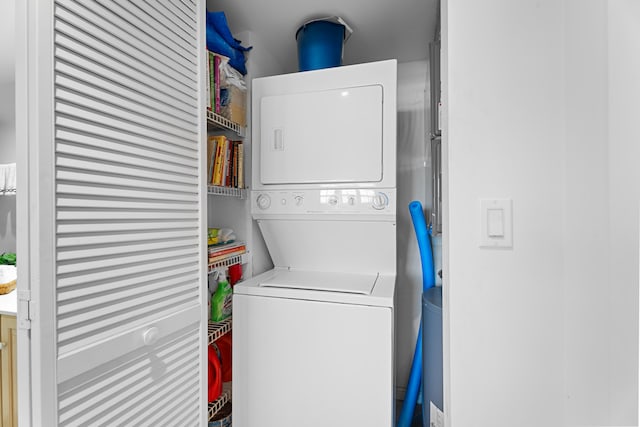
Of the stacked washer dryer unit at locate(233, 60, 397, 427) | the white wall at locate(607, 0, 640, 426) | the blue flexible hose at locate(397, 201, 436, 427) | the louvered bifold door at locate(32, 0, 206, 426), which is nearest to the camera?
the white wall at locate(607, 0, 640, 426)

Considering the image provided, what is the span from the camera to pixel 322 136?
189cm

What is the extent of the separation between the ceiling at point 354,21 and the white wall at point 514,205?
107 cm

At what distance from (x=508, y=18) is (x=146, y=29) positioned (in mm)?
1294

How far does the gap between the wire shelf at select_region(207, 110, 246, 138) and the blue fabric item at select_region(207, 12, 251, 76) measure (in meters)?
0.38

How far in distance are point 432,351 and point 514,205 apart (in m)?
1.13

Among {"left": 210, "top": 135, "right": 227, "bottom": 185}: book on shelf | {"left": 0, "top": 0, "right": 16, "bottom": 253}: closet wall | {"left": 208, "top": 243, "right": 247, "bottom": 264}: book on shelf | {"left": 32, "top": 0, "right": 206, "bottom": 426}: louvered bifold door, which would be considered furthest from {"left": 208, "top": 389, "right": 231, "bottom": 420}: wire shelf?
{"left": 0, "top": 0, "right": 16, "bottom": 253}: closet wall

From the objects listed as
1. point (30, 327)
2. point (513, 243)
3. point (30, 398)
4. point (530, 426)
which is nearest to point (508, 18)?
point (513, 243)

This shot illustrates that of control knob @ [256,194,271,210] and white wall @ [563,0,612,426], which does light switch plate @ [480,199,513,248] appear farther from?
control knob @ [256,194,271,210]

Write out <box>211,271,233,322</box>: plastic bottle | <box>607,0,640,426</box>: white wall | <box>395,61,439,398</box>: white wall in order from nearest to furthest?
<box>607,0,640,426</box>: white wall, <box>211,271,233,322</box>: plastic bottle, <box>395,61,439,398</box>: white wall

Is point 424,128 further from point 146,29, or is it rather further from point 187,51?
point 146,29

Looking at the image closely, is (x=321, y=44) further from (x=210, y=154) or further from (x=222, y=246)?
(x=222, y=246)

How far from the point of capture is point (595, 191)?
83cm

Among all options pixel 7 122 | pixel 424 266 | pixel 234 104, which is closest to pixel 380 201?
pixel 424 266

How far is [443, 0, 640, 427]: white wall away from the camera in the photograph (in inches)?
31.0
